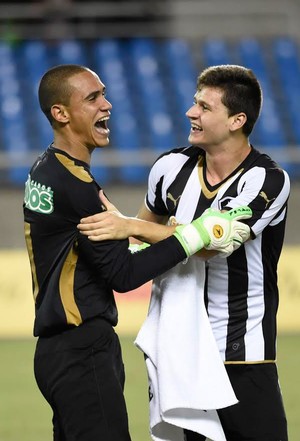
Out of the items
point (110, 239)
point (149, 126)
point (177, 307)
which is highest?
point (149, 126)

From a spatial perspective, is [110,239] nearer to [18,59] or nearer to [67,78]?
[67,78]

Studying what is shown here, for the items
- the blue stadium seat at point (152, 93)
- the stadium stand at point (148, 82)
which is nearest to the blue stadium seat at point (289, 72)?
the stadium stand at point (148, 82)

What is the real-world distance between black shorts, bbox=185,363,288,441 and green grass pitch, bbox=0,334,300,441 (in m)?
1.84

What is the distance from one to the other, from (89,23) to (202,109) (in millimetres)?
10823

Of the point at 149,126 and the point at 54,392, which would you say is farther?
the point at 149,126

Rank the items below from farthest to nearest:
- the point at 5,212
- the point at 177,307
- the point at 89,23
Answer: the point at 89,23, the point at 5,212, the point at 177,307

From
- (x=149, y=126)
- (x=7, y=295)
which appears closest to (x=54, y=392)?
(x=7, y=295)

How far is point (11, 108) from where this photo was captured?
14.2 meters

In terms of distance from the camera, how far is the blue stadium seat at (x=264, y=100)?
1406cm

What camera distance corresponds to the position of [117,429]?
159 inches

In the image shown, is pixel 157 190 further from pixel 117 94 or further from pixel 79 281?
pixel 117 94

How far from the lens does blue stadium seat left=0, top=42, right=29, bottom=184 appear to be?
45.1 feet

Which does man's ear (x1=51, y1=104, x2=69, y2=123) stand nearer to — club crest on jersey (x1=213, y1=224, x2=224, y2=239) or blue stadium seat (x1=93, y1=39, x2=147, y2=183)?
club crest on jersey (x1=213, y1=224, x2=224, y2=239)

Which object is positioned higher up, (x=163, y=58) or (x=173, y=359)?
(x=163, y=58)
